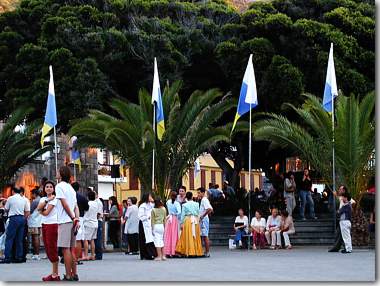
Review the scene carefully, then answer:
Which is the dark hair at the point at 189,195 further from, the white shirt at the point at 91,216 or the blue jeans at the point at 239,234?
the blue jeans at the point at 239,234

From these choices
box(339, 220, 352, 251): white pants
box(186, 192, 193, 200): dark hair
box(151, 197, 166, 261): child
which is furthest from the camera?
box(339, 220, 352, 251): white pants

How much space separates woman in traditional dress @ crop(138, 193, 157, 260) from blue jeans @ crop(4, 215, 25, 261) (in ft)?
9.05

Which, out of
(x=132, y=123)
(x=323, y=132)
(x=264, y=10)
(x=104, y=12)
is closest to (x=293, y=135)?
(x=323, y=132)

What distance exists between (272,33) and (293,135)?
6521 mm

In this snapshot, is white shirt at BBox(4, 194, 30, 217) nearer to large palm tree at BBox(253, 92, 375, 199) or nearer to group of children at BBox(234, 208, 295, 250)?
group of children at BBox(234, 208, 295, 250)

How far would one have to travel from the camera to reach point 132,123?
30.6m

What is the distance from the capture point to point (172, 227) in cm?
2445

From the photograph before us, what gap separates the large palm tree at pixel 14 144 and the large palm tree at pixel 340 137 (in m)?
8.15

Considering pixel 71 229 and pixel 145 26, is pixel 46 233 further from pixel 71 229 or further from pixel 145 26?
pixel 145 26

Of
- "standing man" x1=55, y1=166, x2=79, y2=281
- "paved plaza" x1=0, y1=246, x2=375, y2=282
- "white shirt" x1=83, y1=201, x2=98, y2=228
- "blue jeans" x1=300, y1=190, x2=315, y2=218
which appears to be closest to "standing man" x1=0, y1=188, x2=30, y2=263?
"paved plaza" x1=0, y1=246, x2=375, y2=282

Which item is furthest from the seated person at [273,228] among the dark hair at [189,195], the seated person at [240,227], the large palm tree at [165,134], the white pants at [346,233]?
the dark hair at [189,195]

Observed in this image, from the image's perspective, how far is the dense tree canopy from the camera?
111 ft

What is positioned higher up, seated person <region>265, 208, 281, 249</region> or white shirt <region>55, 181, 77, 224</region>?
white shirt <region>55, 181, 77, 224</region>

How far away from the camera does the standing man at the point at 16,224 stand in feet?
73.9
